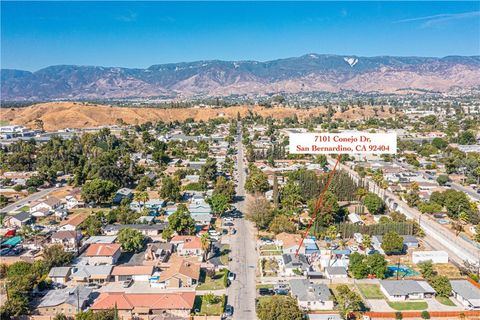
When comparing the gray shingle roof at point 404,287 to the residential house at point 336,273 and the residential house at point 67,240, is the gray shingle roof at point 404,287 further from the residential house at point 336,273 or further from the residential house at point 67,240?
the residential house at point 67,240

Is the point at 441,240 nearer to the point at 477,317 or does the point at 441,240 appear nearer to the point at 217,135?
the point at 477,317

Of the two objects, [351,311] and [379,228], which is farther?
[379,228]

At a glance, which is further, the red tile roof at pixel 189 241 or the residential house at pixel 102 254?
the red tile roof at pixel 189 241

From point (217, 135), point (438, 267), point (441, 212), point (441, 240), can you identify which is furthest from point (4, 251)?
point (217, 135)

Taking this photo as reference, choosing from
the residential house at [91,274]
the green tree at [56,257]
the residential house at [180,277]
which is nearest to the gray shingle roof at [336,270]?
the residential house at [180,277]

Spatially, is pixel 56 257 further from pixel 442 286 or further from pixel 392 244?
pixel 442 286
